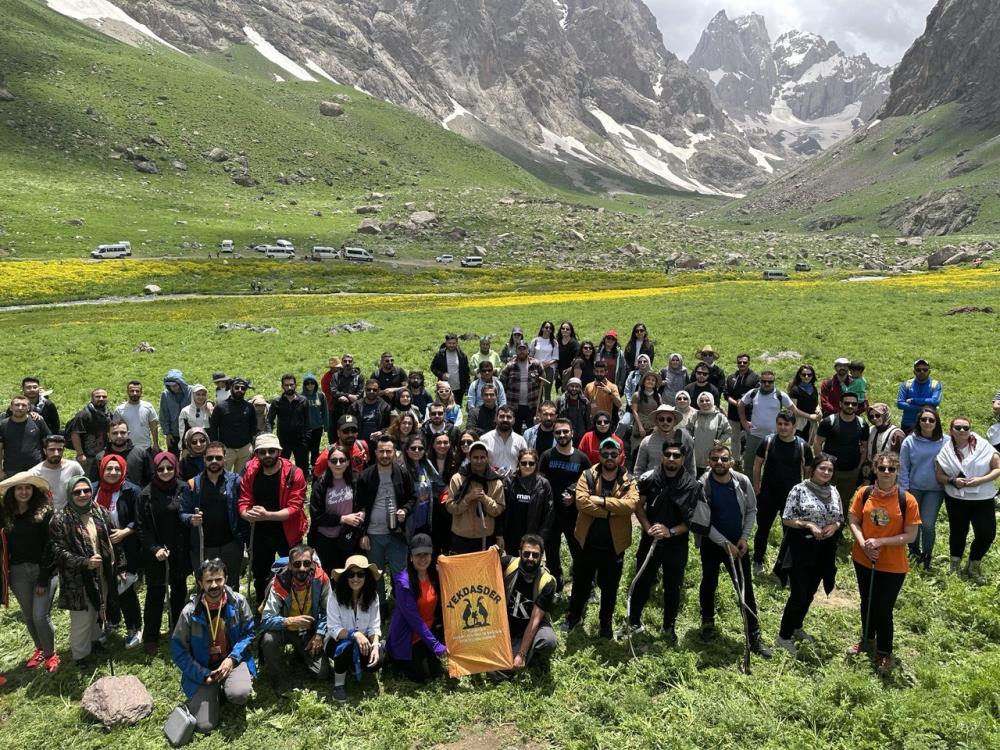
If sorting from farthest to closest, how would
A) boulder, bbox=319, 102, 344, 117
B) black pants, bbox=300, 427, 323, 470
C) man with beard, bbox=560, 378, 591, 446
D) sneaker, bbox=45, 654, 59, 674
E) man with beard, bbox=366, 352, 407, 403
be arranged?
boulder, bbox=319, 102, 344, 117, man with beard, bbox=366, 352, 407, 403, black pants, bbox=300, 427, 323, 470, man with beard, bbox=560, 378, 591, 446, sneaker, bbox=45, 654, 59, 674

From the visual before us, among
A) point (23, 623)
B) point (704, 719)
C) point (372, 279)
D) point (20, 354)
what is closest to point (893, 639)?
point (704, 719)

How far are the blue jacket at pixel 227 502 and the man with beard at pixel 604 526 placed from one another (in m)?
5.30

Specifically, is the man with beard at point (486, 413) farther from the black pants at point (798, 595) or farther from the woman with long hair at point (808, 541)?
the black pants at point (798, 595)

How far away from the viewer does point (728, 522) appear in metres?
8.34

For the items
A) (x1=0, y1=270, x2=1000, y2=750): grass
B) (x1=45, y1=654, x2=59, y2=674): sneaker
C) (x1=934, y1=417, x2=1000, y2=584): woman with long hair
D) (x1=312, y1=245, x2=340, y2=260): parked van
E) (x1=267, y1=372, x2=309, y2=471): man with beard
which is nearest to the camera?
(x1=0, y1=270, x2=1000, y2=750): grass

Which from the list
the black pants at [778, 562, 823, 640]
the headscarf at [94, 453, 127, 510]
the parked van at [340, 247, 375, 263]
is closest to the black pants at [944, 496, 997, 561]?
the black pants at [778, 562, 823, 640]

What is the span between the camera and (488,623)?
26.3 ft

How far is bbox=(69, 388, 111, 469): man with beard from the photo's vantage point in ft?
39.7

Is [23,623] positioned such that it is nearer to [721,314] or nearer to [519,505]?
[519,505]

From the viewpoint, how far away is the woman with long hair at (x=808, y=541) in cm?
801

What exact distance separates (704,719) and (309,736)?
4741 mm

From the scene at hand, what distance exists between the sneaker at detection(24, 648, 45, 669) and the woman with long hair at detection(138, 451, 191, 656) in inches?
56.6

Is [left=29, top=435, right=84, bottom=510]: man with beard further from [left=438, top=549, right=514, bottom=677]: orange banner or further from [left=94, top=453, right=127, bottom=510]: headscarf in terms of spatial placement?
[left=438, top=549, right=514, bottom=677]: orange banner

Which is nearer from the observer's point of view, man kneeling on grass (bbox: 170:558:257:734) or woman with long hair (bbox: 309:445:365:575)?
man kneeling on grass (bbox: 170:558:257:734)
